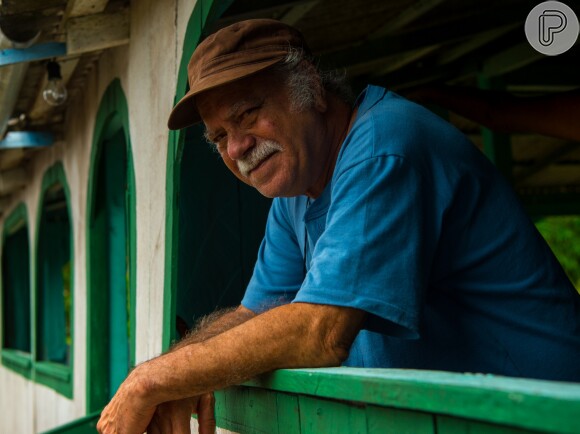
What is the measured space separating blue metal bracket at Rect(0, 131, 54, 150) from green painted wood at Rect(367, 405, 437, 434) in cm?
616

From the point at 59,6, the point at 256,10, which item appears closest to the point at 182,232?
the point at 256,10

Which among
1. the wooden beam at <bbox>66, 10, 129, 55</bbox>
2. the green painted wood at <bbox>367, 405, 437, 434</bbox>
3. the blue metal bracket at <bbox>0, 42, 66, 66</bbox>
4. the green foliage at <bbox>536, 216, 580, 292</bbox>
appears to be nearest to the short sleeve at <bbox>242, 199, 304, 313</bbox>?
the green painted wood at <bbox>367, 405, 437, 434</bbox>

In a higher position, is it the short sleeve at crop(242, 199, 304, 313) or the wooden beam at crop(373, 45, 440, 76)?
the wooden beam at crop(373, 45, 440, 76)

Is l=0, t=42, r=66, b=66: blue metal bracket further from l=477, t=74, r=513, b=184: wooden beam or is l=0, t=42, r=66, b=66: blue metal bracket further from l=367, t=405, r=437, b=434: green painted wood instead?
l=367, t=405, r=437, b=434: green painted wood

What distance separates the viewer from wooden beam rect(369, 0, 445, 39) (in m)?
4.55

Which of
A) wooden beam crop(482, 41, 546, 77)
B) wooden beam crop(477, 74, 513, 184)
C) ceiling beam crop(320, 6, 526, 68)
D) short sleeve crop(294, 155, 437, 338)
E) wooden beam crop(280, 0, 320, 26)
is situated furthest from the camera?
wooden beam crop(477, 74, 513, 184)

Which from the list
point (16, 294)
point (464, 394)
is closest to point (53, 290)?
point (16, 294)

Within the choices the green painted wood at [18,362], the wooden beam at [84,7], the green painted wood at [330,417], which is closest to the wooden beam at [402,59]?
the wooden beam at [84,7]

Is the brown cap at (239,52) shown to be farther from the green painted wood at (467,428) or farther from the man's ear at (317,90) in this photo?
the green painted wood at (467,428)

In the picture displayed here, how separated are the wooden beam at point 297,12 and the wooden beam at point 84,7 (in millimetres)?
934

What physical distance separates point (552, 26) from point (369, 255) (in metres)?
2.17

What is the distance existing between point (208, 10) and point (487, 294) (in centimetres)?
168

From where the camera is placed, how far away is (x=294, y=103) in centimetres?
246

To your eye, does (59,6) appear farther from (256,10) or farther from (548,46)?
(548,46)
